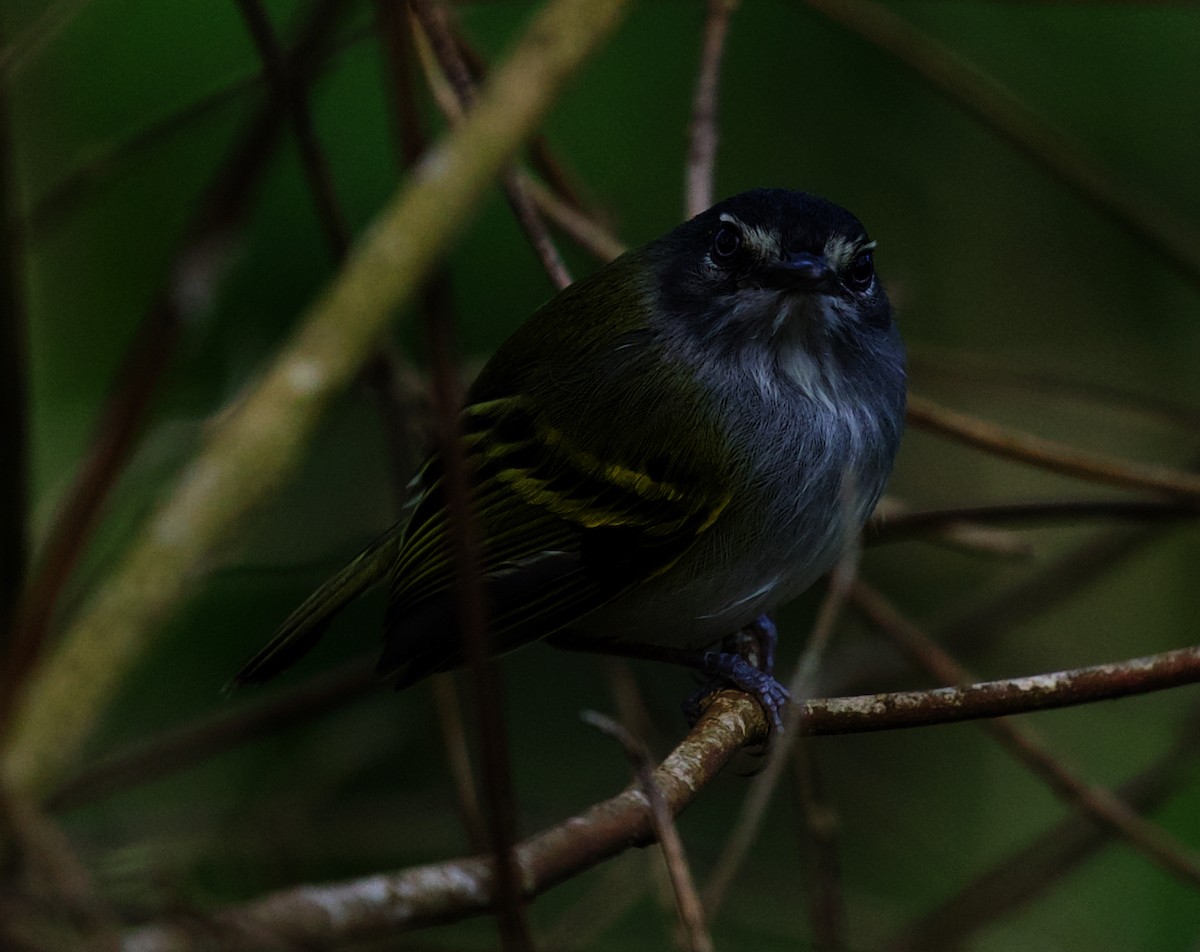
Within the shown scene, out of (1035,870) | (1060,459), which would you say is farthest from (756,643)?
(1035,870)

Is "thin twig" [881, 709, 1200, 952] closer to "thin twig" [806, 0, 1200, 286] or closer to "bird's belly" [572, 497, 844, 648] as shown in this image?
"bird's belly" [572, 497, 844, 648]

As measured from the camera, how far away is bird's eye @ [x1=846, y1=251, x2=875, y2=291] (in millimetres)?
3031

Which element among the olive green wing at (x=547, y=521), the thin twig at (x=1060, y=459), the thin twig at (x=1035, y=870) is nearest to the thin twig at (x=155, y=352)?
the olive green wing at (x=547, y=521)

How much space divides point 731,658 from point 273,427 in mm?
1837

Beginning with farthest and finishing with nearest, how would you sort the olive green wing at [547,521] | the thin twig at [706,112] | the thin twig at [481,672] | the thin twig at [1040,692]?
the thin twig at [706,112] → the olive green wing at [547,521] → the thin twig at [1040,692] → the thin twig at [481,672]

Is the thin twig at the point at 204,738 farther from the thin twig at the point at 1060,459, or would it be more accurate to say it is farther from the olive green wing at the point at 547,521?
the thin twig at the point at 1060,459

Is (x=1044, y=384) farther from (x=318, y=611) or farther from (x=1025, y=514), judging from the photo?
(x=318, y=611)

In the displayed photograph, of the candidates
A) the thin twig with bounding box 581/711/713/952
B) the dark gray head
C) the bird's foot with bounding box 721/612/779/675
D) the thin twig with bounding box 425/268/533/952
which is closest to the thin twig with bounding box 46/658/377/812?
the bird's foot with bounding box 721/612/779/675

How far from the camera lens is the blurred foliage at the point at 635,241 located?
3912mm

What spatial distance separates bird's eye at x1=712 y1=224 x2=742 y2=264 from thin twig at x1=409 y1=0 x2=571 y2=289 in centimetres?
37

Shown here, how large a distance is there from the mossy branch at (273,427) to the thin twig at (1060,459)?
191cm

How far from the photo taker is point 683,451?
9.78 feet

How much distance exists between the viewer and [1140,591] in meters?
5.61

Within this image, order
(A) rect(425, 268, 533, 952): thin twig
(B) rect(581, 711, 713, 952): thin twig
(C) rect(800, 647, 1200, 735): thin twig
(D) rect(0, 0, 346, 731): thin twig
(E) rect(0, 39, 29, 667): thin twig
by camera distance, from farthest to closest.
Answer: (E) rect(0, 39, 29, 667): thin twig < (C) rect(800, 647, 1200, 735): thin twig < (D) rect(0, 0, 346, 731): thin twig < (B) rect(581, 711, 713, 952): thin twig < (A) rect(425, 268, 533, 952): thin twig
